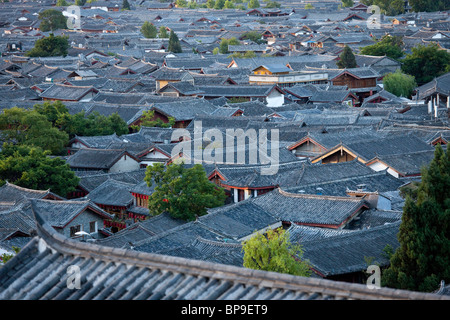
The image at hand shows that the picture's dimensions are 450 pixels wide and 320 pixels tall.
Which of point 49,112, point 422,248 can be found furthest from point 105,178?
point 422,248

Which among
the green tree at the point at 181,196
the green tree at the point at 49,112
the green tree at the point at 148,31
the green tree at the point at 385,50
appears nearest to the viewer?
the green tree at the point at 181,196

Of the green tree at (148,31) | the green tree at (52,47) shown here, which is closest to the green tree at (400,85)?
the green tree at (52,47)

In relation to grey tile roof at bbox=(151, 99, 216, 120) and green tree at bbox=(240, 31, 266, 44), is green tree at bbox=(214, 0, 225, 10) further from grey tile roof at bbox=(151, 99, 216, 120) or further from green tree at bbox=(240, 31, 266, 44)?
grey tile roof at bbox=(151, 99, 216, 120)

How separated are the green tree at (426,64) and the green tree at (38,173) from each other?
106ft

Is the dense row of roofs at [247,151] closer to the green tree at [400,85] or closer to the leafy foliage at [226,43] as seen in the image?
the green tree at [400,85]

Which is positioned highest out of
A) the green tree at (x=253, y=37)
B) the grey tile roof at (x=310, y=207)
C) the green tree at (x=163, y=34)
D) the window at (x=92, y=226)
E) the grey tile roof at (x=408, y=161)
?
the grey tile roof at (x=310, y=207)

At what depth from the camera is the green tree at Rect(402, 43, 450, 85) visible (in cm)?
5212

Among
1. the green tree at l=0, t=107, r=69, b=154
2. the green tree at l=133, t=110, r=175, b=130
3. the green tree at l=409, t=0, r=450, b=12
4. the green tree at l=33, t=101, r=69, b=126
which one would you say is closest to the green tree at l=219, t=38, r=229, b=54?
the green tree at l=409, t=0, r=450, b=12

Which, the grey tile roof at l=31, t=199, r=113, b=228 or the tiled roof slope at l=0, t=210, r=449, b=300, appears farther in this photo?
the grey tile roof at l=31, t=199, r=113, b=228

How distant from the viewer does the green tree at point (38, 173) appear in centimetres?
2645

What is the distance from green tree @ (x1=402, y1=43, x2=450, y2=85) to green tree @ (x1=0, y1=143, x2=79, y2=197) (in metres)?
32.2

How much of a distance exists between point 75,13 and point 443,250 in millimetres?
92622
